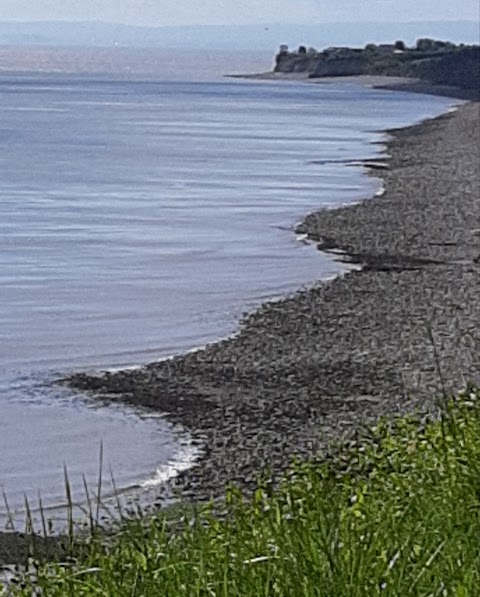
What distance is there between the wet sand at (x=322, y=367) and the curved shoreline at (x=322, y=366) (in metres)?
0.01

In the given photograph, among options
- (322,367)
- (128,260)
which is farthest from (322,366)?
(128,260)

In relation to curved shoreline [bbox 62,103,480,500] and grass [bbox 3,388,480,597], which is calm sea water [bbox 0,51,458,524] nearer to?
curved shoreline [bbox 62,103,480,500]

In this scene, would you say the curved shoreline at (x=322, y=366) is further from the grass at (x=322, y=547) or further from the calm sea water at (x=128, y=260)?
the grass at (x=322, y=547)

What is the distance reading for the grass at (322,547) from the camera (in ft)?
17.7

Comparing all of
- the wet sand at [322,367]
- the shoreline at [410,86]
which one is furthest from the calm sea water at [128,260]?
the shoreline at [410,86]

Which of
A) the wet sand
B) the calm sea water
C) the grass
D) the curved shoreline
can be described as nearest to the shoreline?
the calm sea water

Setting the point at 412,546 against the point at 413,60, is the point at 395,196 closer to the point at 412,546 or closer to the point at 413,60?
the point at 412,546

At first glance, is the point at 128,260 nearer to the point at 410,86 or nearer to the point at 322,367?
the point at 322,367

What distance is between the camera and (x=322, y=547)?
18.4 feet

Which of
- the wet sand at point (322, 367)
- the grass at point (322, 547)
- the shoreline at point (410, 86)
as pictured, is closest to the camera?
the grass at point (322, 547)

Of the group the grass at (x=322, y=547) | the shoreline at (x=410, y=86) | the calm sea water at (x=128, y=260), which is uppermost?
the grass at (x=322, y=547)

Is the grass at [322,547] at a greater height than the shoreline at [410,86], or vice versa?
the grass at [322,547]

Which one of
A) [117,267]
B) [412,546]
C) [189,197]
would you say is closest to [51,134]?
[189,197]

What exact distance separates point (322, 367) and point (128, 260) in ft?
33.2
